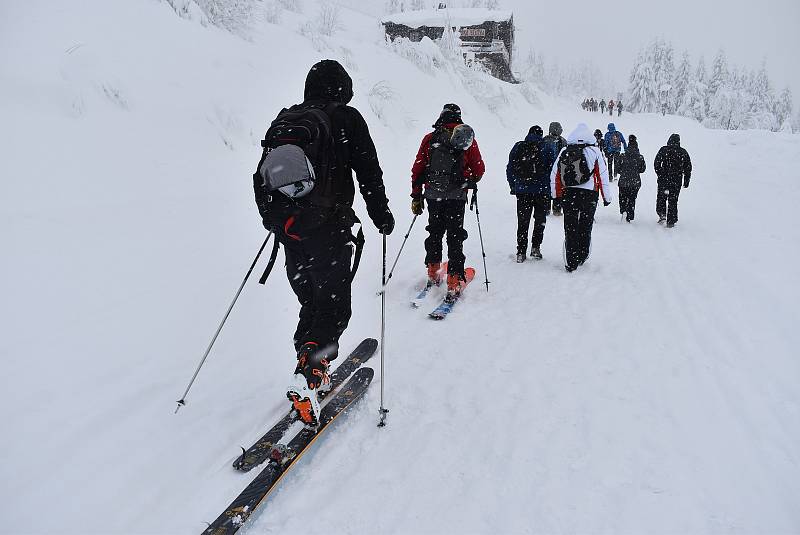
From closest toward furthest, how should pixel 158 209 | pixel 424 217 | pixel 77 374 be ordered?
pixel 77 374 < pixel 158 209 < pixel 424 217

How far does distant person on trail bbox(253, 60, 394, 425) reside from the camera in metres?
2.90

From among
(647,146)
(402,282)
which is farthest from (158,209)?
(647,146)

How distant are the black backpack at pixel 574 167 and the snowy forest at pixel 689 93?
68305 mm

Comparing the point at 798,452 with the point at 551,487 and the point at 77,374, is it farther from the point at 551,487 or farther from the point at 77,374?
the point at 77,374

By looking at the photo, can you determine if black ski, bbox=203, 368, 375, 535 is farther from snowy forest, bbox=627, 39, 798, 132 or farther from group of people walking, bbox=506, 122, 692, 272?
snowy forest, bbox=627, 39, 798, 132

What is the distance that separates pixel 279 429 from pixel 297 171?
70.4 inches

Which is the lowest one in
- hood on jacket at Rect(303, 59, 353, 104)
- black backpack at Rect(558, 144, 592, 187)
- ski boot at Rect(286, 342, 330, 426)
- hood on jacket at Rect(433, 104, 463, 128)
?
ski boot at Rect(286, 342, 330, 426)

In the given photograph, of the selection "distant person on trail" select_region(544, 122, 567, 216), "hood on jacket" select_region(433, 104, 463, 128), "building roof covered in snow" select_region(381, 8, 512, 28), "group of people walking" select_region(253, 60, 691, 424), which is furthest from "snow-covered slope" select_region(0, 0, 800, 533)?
"building roof covered in snow" select_region(381, 8, 512, 28)

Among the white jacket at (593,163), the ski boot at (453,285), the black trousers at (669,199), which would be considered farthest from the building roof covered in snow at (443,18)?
the ski boot at (453,285)

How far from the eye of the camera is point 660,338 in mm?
4777

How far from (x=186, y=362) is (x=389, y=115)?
15251 millimetres

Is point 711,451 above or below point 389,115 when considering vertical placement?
below

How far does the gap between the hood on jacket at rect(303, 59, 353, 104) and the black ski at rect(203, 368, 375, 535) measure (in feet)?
7.27

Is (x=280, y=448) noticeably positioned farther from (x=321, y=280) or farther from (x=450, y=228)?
(x=450, y=228)
